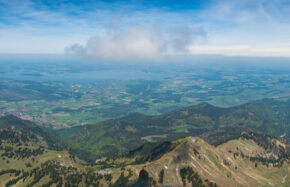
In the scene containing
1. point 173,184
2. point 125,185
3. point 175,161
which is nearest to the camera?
point 173,184

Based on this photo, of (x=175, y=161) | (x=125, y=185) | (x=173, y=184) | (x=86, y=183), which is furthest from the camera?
(x=86, y=183)

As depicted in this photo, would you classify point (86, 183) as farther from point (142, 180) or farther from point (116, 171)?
point (142, 180)

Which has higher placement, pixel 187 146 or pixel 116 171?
pixel 187 146

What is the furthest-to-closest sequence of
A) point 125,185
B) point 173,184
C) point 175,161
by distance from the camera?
point 175,161 < point 125,185 < point 173,184

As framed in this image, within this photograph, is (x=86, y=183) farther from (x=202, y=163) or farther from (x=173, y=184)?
(x=202, y=163)

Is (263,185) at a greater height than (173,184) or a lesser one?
lesser


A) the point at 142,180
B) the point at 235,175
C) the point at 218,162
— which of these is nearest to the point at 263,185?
the point at 235,175

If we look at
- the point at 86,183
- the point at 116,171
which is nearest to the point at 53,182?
the point at 86,183

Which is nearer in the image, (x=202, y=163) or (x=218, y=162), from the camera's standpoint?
(x=202, y=163)

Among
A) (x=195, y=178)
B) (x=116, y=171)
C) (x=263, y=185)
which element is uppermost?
(x=195, y=178)
